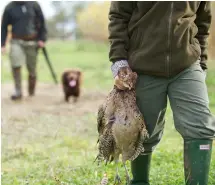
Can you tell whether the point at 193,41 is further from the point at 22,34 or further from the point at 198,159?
the point at 22,34

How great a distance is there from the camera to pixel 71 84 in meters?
10.8

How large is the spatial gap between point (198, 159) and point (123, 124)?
1.87 feet

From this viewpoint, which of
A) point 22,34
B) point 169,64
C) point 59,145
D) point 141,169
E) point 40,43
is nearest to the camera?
point 169,64

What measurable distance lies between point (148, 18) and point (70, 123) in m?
4.85

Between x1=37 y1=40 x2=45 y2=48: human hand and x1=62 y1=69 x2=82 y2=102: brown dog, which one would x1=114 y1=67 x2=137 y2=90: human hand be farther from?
x1=37 y1=40 x2=45 y2=48: human hand

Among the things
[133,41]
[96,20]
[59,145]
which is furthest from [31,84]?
[96,20]

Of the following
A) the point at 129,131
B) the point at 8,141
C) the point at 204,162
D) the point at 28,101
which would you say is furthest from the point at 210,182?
the point at 28,101

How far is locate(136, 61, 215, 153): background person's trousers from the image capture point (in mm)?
3537

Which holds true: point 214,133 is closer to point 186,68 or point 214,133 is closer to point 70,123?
point 186,68

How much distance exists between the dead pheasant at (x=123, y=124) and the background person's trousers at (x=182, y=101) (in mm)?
87

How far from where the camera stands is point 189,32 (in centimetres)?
360

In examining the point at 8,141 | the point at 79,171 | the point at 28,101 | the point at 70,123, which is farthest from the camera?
the point at 28,101

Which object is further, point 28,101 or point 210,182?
point 28,101

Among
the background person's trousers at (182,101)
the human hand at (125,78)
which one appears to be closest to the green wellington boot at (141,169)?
the background person's trousers at (182,101)
